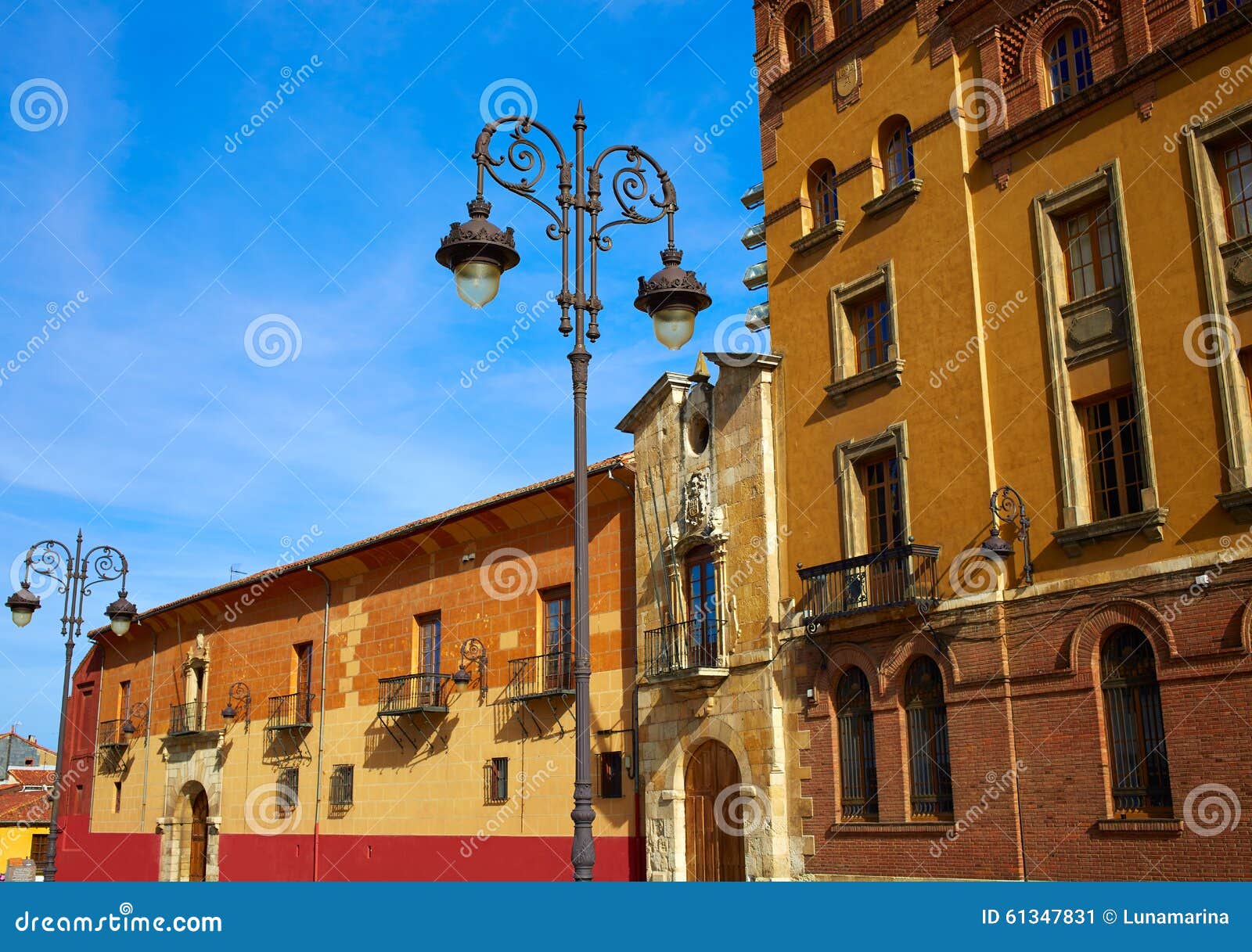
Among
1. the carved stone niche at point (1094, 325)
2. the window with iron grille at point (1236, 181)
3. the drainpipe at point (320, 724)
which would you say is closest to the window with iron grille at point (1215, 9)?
the window with iron grille at point (1236, 181)

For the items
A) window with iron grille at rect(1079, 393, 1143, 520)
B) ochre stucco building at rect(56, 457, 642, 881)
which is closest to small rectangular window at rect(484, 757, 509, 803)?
ochre stucco building at rect(56, 457, 642, 881)

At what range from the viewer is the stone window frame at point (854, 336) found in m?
18.3

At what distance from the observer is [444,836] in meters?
25.5

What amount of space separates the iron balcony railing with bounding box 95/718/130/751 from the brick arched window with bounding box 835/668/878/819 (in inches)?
1116

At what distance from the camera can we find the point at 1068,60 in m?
16.8

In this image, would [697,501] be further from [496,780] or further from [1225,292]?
[1225,292]

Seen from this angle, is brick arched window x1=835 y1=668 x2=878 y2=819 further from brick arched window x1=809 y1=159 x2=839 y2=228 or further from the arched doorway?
brick arched window x1=809 y1=159 x2=839 y2=228

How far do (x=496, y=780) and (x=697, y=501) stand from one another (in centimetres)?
766

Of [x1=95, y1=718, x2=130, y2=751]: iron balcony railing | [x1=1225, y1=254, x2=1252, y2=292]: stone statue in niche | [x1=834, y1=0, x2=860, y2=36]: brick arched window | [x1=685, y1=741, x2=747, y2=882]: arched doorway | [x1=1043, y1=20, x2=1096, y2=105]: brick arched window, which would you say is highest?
[x1=834, y1=0, x2=860, y2=36]: brick arched window

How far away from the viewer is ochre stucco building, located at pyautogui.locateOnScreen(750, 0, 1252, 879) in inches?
555

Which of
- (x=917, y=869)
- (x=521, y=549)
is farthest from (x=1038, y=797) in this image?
(x=521, y=549)

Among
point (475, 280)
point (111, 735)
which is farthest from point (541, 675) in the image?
point (111, 735)

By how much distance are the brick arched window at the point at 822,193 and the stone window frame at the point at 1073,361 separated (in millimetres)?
4346

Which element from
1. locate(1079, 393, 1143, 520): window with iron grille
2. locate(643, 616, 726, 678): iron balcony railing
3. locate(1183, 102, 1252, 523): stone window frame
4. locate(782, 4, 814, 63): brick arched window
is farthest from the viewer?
locate(782, 4, 814, 63): brick arched window
